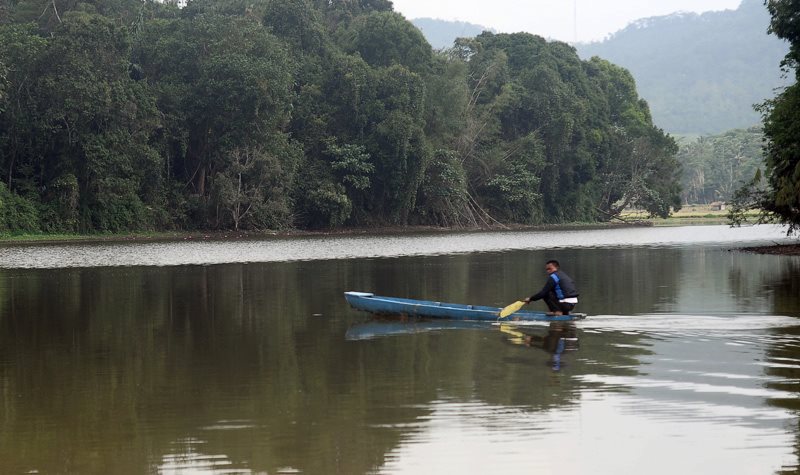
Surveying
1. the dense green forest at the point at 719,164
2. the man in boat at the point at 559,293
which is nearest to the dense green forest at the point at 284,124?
the man in boat at the point at 559,293

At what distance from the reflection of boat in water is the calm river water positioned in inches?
5.4

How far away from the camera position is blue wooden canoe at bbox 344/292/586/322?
20000 millimetres

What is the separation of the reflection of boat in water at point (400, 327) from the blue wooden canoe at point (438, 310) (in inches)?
5.6

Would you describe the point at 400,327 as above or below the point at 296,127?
below

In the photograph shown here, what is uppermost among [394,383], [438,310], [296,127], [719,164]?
[719,164]

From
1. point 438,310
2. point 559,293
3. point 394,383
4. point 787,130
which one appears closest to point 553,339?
point 559,293

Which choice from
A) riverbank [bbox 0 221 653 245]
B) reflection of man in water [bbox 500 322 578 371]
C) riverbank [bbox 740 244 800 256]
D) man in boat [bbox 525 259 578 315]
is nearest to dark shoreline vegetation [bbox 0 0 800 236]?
riverbank [bbox 0 221 653 245]

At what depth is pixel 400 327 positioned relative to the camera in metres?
20.5

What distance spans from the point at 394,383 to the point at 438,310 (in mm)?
7090

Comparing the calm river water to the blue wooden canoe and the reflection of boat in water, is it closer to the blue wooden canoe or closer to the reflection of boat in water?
the reflection of boat in water

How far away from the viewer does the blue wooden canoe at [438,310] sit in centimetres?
2000

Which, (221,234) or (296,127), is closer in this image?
(221,234)

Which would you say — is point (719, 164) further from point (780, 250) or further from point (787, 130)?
point (787, 130)

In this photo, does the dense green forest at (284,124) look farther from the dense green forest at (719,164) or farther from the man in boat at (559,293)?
the dense green forest at (719,164)
